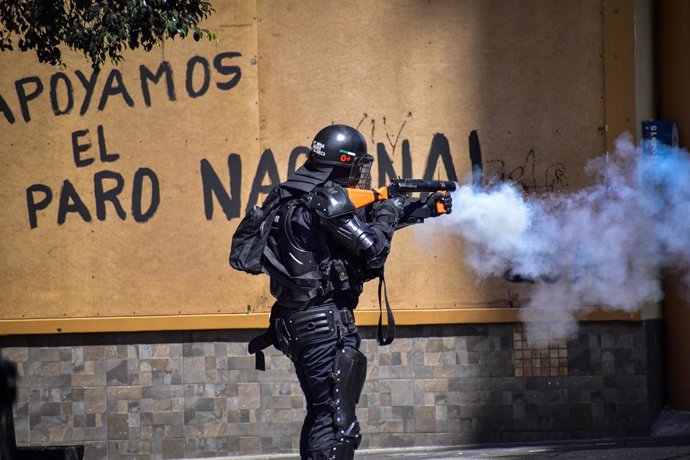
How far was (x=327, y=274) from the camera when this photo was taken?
6473mm

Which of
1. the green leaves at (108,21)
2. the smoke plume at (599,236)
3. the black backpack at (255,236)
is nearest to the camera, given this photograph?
the green leaves at (108,21)

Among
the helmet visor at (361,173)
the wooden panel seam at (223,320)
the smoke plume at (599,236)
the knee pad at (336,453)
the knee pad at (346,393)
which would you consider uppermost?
the helmet visor at (361,173)

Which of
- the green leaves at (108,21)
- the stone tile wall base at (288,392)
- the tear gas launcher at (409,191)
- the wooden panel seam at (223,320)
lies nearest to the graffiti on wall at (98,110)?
the wooden panel seam at (223,320)

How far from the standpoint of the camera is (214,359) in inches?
342

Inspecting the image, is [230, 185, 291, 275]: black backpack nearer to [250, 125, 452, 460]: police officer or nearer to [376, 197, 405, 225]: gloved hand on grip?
[250, 125, 452, 460]: police officer

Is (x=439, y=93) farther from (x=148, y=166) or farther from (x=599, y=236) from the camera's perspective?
(x=148, y=166)

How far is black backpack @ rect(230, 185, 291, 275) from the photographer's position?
21.6 feet

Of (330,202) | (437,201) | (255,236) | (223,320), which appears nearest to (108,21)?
(255,236)

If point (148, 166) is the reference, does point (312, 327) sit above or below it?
below

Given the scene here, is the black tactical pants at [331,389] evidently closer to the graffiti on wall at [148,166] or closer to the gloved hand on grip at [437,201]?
the gloved hand on grip at [437,201]

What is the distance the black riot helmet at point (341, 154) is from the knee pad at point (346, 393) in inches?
41.0

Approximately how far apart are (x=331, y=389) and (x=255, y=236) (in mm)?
1001

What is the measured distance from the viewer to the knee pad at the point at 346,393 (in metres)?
→ 6.36

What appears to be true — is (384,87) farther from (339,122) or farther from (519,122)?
(519,122)
